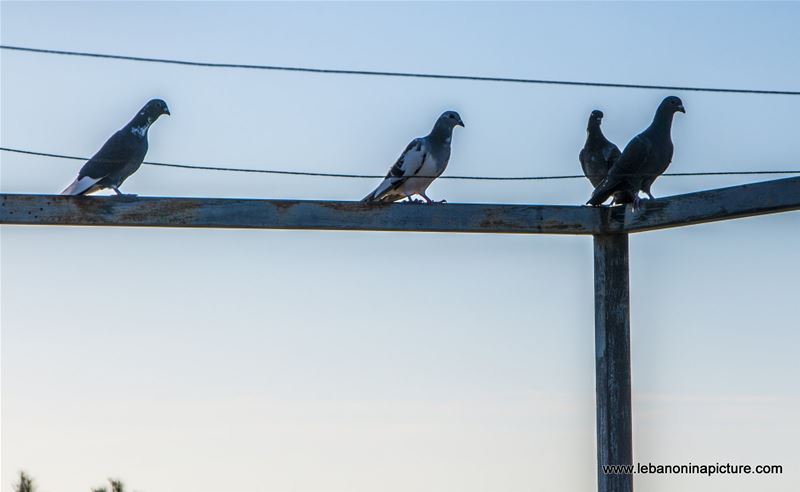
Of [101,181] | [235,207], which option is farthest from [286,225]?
[101,181]

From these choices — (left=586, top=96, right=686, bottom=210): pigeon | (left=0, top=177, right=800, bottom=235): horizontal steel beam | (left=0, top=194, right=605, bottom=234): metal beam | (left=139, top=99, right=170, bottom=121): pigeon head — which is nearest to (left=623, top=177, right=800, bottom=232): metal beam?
(left=0, top=177, right=800, bottom=235): horizontal steel beam

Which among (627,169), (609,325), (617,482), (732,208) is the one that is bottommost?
(617,482)

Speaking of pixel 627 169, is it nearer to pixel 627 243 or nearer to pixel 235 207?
pixel 627 243

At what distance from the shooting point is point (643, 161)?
1072 centimetres

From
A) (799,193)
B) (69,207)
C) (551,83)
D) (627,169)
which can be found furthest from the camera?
(627,169)

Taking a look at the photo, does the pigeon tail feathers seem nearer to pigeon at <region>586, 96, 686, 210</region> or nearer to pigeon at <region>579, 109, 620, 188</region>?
pigeon at <region>586, 96, 686, 210</region>

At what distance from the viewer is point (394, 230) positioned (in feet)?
28.2

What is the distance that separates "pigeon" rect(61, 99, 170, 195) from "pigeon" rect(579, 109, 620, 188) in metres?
3.59

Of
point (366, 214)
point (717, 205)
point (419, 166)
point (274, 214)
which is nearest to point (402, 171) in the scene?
point (419, 166)

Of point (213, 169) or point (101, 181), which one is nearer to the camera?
point (213, 169)

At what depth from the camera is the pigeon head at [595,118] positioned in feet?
43.6

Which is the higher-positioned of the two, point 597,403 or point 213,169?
point 213,169

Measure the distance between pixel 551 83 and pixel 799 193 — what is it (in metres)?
2.13

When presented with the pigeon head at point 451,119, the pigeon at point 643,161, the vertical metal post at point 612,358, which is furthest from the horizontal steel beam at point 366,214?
the pigeon head at point 451,119
